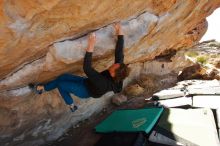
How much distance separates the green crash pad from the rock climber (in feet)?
4.12

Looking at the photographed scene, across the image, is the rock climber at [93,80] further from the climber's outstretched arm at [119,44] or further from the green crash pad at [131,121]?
the green crash pad at [131,121]

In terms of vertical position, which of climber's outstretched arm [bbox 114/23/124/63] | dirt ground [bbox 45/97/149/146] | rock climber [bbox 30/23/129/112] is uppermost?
climber's outstretched arm [bbox 114/23/124/63]

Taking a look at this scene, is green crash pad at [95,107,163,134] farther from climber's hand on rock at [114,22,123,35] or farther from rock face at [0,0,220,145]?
climber's hand on rock at [114,22,123,35]

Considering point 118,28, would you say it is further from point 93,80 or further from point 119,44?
point 93,80

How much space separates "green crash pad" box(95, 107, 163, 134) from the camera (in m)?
6.76

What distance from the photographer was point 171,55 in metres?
12.4

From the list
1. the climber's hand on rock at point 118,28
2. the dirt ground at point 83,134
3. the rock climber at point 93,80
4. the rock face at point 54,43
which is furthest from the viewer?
the dirt ground at point 83,134

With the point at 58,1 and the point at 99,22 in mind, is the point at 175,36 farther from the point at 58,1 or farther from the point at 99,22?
the point at 58,1

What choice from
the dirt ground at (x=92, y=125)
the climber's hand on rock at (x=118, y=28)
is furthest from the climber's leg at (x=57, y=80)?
the dirt ground at (x=92, y=125)

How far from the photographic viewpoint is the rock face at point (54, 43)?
455 centimetres

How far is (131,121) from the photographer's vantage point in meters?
7.20

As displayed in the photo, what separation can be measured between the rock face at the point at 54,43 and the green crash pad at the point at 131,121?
92 cm

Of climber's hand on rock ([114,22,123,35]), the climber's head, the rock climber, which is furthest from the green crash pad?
climber's hand on rock ([114,22,123,35])

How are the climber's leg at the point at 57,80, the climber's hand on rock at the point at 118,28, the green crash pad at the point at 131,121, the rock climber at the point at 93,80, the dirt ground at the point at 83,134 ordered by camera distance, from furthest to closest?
the dirt ground at the point at 83,134 < the green crash pad at the point at 131,121 < the climber's leg at the point at 57,80 < the climber's hand on rock at the point at 118,28 < the rock climber at the point at 93,80
